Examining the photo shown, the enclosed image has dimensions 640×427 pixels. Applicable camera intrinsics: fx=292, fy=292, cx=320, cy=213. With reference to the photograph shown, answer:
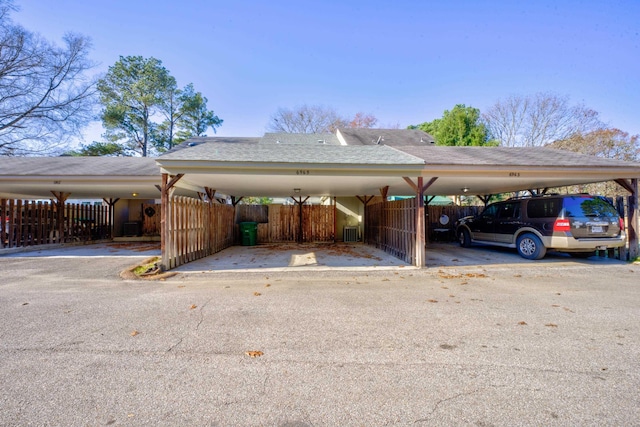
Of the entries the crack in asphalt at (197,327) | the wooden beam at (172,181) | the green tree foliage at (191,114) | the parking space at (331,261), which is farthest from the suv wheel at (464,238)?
the green tree foliage at (191,114)

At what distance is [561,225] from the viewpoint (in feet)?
24.4

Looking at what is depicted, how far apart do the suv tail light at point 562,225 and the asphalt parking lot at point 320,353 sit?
6.14 ft

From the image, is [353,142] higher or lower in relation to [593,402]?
higher

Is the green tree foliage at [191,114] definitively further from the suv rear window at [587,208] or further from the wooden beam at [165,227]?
the suv rear window at [587,208]

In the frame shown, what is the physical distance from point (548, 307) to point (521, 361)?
221 cm

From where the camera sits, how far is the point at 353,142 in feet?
63.9

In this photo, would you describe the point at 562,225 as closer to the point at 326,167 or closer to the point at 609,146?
the point at 326,167

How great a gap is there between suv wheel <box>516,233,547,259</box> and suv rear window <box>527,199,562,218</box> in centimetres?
68

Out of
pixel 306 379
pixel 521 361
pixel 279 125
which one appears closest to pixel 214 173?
pixel 306 379

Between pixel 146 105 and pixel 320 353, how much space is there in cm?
2887

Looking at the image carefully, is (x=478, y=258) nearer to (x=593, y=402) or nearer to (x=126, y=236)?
(x=593, y=402)

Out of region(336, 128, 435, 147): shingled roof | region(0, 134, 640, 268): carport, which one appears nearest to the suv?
region(0, 134, 640, 268): carport

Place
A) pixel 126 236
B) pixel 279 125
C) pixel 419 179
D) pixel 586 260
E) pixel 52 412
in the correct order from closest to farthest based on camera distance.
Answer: pixel 52 412 < pixel 419 179 < pixel 586 260 < pixel 126 236 < pixel 279 125

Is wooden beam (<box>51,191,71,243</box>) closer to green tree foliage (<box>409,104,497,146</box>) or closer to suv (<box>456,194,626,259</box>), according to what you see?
suv (<box>456,194,626,259</box>)
